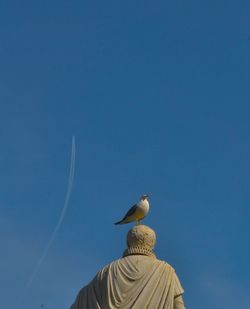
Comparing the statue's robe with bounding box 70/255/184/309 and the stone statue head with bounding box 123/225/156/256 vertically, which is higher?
the stone statue head with bounding box 123/225/156/256

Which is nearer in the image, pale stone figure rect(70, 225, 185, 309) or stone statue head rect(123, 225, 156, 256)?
pale stone figure rect(70, 225, 185, 309)

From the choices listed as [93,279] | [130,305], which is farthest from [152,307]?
[93,279]

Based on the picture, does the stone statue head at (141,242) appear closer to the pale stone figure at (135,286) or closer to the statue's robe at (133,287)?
the pale stone figure at (135,286)

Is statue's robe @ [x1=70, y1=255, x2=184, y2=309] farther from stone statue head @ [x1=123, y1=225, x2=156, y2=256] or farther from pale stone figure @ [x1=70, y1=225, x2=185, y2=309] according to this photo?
stone statue head @ [x1=123, y1=225, x2=156, y2=256]

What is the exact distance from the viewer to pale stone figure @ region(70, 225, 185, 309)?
18.1 meters

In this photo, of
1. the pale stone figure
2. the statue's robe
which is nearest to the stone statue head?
the pale stone figure

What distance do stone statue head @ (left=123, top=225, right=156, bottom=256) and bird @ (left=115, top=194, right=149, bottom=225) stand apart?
4.52 ft

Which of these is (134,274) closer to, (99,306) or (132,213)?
(99,306)

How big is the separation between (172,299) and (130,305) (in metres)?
0.85

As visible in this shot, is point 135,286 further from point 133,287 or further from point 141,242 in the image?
point 141,242

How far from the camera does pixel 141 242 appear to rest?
19281 mm

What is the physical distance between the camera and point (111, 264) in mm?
18969

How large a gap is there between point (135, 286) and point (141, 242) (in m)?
1.20

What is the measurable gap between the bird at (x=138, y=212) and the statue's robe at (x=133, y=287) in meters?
1.85
